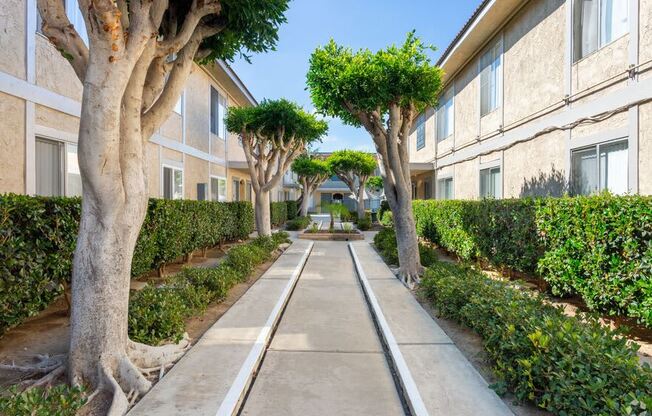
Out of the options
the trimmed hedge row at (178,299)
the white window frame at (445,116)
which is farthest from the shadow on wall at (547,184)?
the trimmed hedge row at (178,299)

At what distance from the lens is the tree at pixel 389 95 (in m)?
8.64

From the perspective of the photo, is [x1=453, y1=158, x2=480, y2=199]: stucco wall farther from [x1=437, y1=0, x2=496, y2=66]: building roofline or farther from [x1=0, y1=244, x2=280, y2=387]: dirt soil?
[x1=0, y1=244, x2=280, y2=387]: dirt soil

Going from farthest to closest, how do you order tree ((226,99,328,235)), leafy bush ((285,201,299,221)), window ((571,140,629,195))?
1. leafy bush ((285,201,299,221))
2. tree ((226,99,328,235))
3. window ((571,140,629,195))

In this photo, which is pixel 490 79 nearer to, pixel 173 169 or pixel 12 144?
pixel 173 169

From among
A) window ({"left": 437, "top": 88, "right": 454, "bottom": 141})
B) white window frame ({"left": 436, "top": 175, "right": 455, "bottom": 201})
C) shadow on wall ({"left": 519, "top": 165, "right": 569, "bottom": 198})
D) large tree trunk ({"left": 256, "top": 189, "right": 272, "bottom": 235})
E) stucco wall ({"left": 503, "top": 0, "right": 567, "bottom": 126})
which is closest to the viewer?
shadow on wall ({"left": 519, "top": 165, "right": 569, "bottom": 198})

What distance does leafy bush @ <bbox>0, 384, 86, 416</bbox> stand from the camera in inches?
113

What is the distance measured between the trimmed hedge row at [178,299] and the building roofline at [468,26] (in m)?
9.96

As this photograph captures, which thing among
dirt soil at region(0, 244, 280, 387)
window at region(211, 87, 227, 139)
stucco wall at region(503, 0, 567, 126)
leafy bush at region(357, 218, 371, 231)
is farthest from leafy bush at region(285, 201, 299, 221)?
dirt soil at region(0, 244, 280, 387)

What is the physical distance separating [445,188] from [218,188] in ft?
35.8

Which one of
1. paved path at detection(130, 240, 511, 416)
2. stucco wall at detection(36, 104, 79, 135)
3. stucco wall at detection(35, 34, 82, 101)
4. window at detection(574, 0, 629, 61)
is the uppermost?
window at detection(574, 0, 629, 61)

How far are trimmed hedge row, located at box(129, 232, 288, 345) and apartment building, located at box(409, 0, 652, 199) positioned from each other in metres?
7.63

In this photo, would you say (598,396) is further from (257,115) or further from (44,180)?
(257,115)

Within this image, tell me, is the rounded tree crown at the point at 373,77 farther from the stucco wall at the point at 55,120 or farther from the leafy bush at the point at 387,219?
the leafy bush at the point at 387,219

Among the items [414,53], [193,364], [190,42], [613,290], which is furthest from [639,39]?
[193,364]
